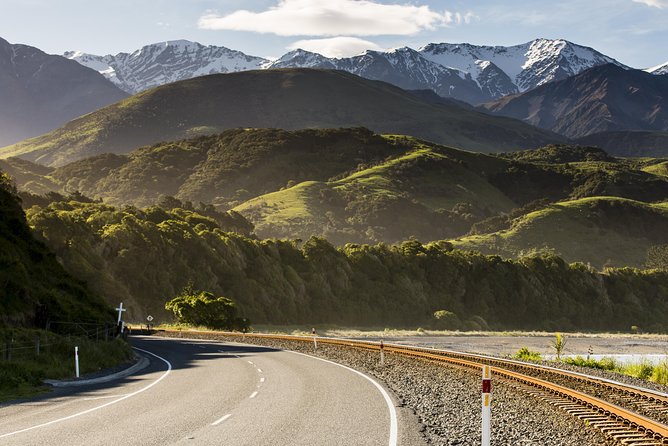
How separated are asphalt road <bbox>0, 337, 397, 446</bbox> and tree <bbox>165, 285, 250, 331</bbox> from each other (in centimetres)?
4125

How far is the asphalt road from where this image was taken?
13.9 m

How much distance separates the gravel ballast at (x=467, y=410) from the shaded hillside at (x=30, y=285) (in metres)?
14.4

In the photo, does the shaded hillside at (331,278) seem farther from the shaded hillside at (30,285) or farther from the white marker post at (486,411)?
the white marker post at (486,411)

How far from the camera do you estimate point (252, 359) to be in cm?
3612

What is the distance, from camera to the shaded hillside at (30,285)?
32.5m

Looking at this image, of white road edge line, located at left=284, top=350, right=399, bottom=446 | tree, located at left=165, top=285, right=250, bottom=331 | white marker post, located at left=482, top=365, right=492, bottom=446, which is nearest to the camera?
white marker post, located at left=482, top=365, right=492, bottom=446

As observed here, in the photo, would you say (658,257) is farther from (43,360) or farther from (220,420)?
(220,420)

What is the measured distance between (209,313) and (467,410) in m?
55.3

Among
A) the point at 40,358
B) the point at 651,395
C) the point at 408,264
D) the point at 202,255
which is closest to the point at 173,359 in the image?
the point at 40,358

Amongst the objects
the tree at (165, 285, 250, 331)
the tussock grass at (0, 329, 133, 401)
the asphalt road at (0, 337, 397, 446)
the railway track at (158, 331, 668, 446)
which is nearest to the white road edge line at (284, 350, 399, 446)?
the asphalt road at (0, 337, 397, 446)

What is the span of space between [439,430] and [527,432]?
65.6 inches

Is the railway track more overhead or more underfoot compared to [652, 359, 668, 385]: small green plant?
more overhead

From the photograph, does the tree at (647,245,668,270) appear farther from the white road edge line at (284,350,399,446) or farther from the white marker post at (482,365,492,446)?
the white marker post at (482,365,492,446)

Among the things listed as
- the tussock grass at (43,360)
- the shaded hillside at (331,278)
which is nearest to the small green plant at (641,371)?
the tussock grass at (43,360)
